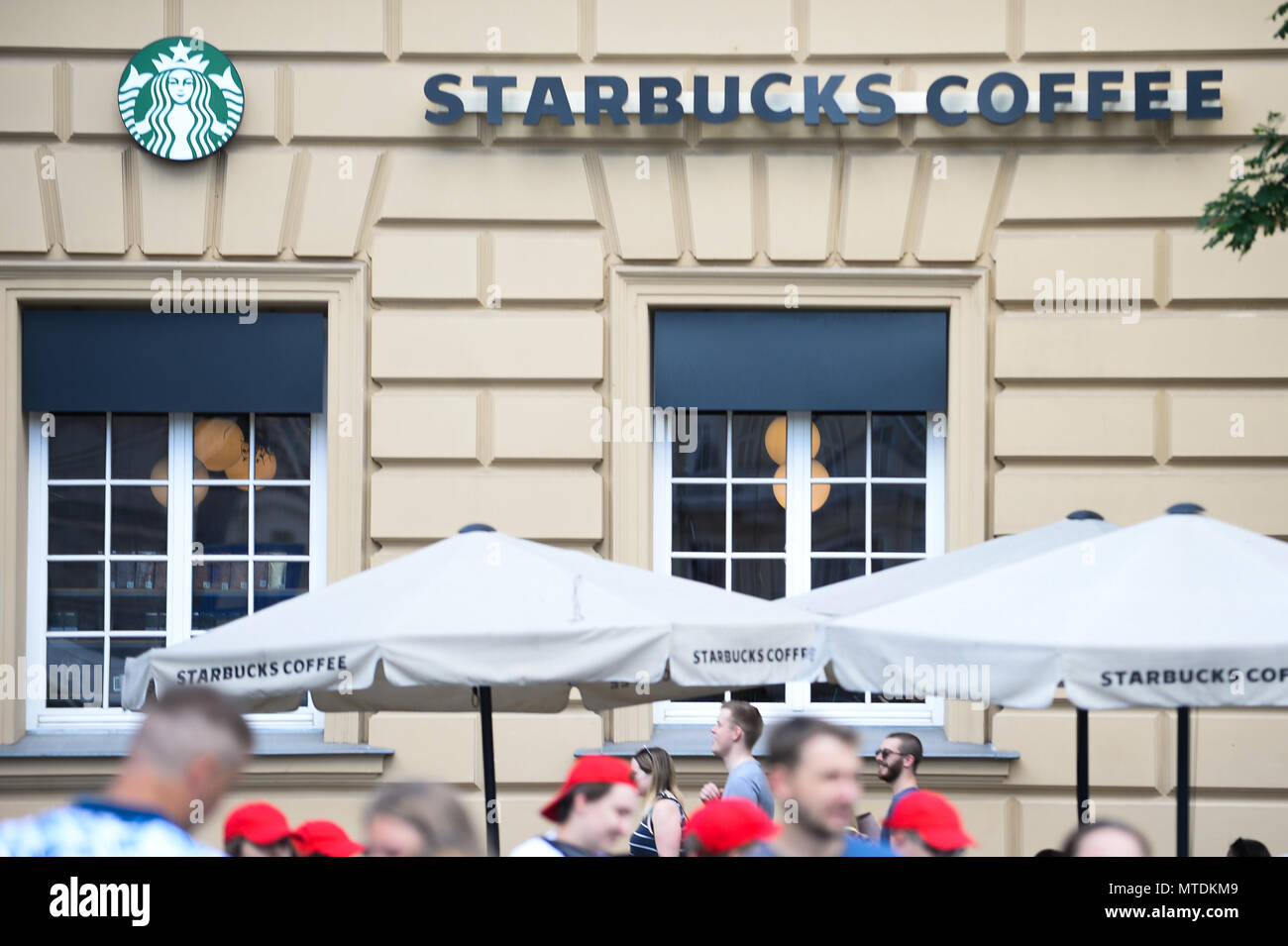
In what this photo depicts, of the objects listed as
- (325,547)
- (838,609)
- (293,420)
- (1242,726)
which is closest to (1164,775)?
(1242,726)

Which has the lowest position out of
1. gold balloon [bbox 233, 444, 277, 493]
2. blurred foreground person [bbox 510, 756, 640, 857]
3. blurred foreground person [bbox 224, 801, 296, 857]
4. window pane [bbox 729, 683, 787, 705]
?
window pane [bbox 729, 683, 787, 705]

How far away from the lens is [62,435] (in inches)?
314

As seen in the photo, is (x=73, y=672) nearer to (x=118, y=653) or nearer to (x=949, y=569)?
(x=118, y=653)

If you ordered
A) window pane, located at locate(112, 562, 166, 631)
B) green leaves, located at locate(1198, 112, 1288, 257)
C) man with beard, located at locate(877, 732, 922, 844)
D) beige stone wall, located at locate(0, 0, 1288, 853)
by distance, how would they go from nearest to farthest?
green leaves, located at locate(1198, 112, 1288, 257)
man with beard, located at locate(877, 732, 922, 844)
beige stone wall, located at locate(0, 0, 1288, 853)
window pane, located at locate(112, 562, 166, 631)

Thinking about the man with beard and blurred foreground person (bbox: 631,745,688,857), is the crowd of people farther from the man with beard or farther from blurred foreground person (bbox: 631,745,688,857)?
blurred foreground person (bbox: 631,745,688,857)

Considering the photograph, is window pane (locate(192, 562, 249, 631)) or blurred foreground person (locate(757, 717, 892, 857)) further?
window pane (locate(192, 562, 249, 631))

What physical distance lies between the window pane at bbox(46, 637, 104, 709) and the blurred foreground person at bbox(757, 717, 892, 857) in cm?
593

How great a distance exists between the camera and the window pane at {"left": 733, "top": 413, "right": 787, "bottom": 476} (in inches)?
317

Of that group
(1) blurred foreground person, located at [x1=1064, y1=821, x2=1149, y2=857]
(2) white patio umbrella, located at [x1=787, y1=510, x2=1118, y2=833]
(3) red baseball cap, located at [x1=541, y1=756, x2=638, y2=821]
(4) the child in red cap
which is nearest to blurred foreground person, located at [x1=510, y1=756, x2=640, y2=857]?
(3) red baseball cap, located at [x1=541, y1=756, x2=638, y2=821]

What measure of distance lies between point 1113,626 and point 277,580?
5.74m

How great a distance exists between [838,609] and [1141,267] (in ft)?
13.4

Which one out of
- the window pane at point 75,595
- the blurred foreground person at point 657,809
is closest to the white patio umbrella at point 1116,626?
the blurred foreground person at point 657,809
